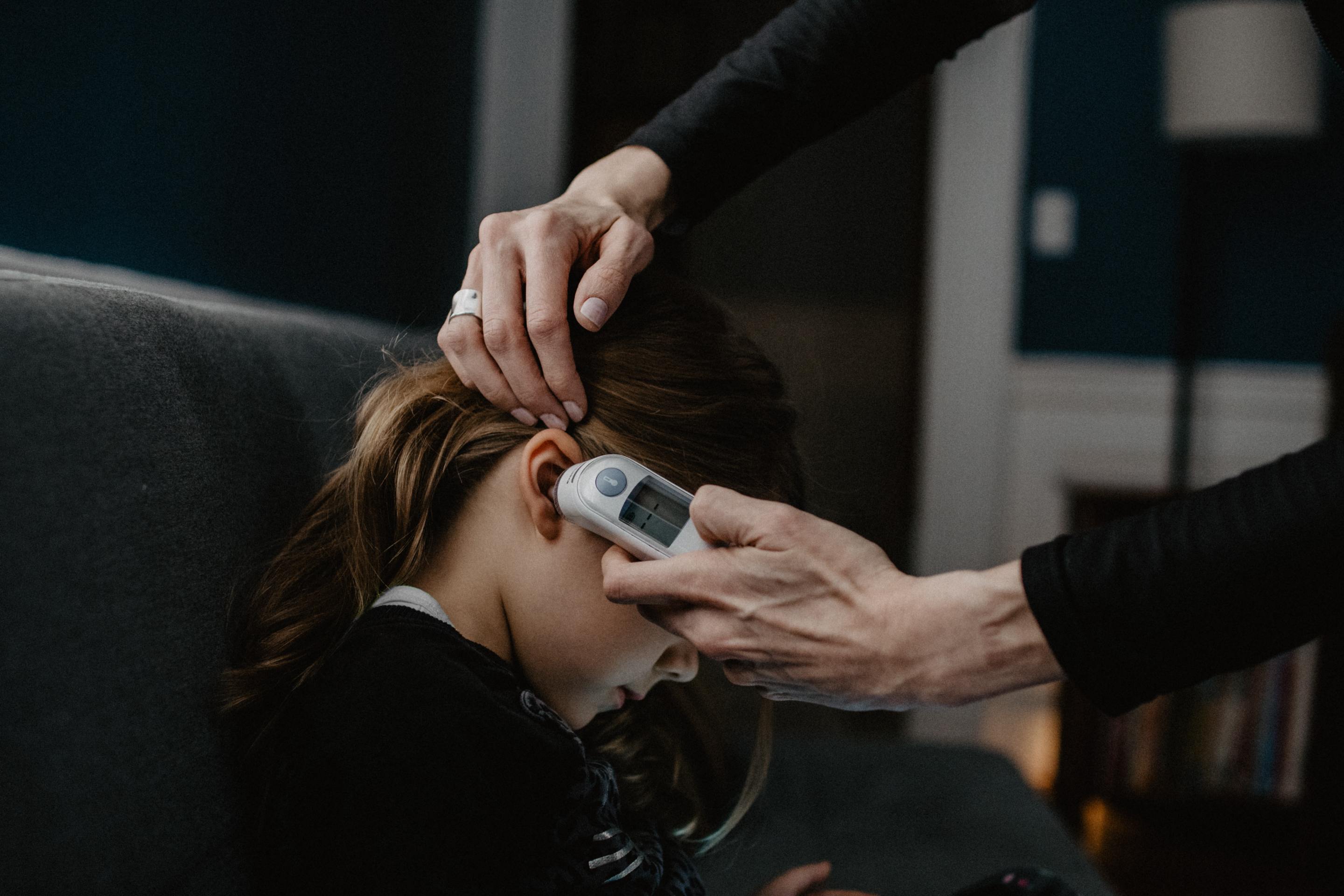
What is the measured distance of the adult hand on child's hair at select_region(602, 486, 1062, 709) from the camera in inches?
20.5

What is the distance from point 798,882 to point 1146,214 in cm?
221

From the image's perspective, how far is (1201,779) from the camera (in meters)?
2.12

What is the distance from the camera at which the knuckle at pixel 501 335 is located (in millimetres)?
645

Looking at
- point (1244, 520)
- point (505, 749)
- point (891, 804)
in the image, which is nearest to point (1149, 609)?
point (1244, 520)

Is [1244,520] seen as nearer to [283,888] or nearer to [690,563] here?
[690,563]

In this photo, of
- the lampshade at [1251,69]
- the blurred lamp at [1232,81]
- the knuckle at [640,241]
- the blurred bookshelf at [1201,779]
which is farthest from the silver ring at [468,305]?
the lampshade at [1251,69]

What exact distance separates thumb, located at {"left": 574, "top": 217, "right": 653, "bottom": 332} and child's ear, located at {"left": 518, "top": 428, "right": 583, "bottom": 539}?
0.28 ft

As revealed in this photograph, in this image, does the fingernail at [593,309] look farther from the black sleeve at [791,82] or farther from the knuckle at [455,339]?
the black sleeve at [791,82]

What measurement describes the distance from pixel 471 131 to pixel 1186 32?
Result: 170 centimetres

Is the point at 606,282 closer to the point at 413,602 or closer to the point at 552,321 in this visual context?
the point at 552,321

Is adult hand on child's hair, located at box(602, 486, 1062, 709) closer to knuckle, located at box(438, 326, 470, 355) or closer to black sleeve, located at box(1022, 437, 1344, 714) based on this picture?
black sleeve, located at box(1022, 437, 1344, 714)

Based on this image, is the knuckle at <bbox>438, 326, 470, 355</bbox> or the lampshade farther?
the lampshade

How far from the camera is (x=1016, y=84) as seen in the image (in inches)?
98.0

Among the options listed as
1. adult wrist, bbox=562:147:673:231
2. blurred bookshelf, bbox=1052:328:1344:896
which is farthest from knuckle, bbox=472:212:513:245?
blurred bookshelf, bbox=1052:328:1344:896
